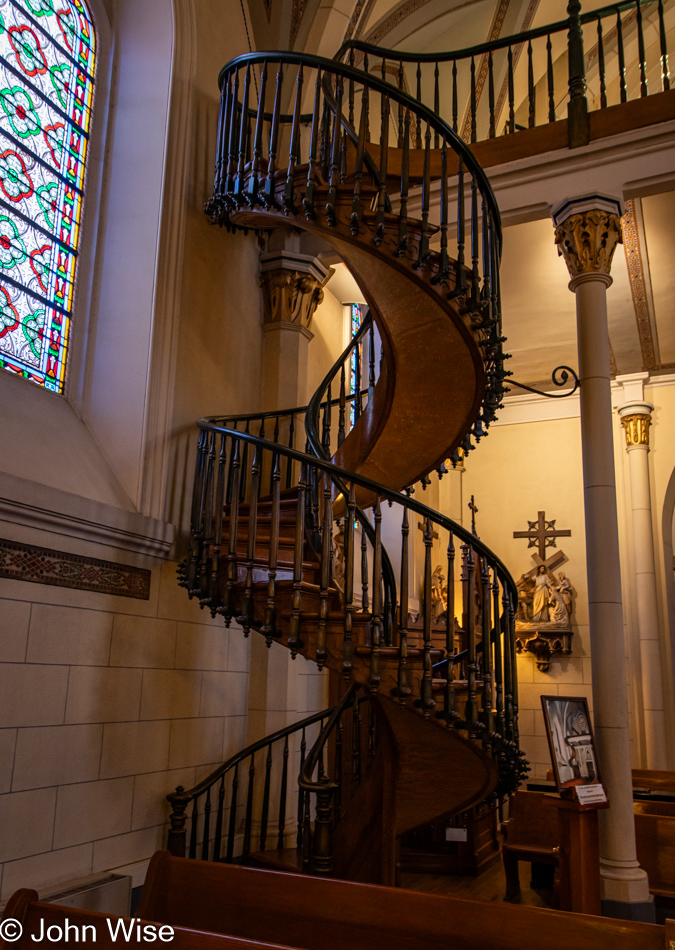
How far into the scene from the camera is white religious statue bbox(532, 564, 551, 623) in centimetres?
850

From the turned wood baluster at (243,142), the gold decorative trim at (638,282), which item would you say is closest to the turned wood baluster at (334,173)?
the turned wood baluster at (243,142)

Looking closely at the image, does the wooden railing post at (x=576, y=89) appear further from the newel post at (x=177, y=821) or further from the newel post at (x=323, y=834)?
the newel post at (x=177, y=821)

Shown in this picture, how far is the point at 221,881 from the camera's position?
7.90 feet

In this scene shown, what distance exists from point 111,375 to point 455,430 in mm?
2164

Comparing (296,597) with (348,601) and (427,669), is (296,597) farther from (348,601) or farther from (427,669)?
(427,669)

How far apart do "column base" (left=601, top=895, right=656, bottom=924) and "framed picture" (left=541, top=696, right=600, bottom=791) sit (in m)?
0.59

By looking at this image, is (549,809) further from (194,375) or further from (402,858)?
(194,375)

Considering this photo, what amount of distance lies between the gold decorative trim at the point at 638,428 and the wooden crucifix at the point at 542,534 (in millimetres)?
1227

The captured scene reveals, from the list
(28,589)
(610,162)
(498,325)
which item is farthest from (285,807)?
(610,162)

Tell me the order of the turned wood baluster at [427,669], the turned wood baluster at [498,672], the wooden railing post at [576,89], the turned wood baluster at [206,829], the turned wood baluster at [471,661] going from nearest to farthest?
the turned wood baluster at [427,669] < the turned wood baluster at [471,661] < the turned wood baluster at [498,672] < the turned wood baluster at [206,829] < the wooden railing post at [576,89]

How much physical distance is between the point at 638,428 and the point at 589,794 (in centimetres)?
557

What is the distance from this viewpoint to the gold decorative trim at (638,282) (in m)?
6.26

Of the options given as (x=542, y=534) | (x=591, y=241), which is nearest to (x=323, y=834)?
(x=591, y=241)

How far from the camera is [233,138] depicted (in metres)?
4.86
